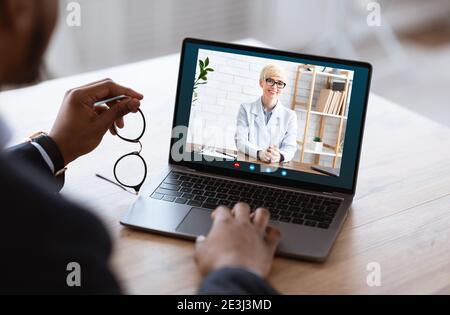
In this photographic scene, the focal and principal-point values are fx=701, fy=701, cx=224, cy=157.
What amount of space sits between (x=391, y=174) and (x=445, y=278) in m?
0.39

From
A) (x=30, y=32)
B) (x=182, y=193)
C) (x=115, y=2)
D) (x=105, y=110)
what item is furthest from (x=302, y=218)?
(x=115, y=2)

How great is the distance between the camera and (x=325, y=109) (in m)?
1.38

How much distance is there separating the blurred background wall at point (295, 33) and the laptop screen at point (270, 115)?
1676 millimetres

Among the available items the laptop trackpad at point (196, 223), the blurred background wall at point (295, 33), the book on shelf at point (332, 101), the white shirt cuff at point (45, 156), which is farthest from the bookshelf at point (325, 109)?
the blurred background wall at point (295, 33)

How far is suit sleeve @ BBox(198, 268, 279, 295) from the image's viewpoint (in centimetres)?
106

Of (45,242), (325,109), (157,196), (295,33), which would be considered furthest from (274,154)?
(295,33)

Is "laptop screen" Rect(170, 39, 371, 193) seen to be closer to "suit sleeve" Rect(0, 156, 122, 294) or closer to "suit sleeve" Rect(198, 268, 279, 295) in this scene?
"suit sleeve" Rect(198, 268, 279, 295)

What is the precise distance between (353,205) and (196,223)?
34 centimetres

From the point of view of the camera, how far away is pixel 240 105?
142 cm

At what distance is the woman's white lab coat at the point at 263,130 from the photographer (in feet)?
4.58

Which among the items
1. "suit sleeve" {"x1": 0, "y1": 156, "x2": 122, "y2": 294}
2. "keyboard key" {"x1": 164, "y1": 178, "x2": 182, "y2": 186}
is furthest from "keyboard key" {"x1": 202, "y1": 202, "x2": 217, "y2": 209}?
"suit sleeve" {"x1": 0, "y1": 156, "x2": 122, "y2": 294}

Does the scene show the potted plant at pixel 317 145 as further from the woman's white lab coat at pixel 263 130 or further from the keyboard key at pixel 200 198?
the keyboard key at pixel 200 198

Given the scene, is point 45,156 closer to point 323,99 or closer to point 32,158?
point 32,158

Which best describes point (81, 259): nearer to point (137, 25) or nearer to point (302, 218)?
point (302, 218)
